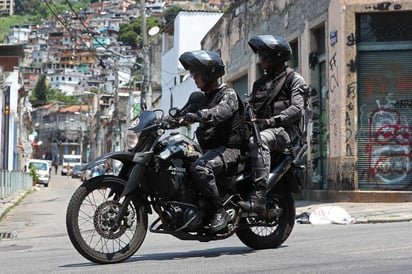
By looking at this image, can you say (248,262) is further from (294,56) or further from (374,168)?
(294,56)

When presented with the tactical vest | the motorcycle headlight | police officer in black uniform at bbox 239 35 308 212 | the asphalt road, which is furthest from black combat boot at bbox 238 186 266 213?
the motorcycle headlight

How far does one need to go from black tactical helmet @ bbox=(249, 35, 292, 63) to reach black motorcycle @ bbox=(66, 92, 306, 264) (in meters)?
1.01

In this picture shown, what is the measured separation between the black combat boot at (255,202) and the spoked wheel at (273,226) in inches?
12.5

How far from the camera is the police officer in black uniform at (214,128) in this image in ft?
24.0

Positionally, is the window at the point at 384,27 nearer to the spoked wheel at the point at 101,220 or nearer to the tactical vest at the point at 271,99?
the tactical vest at the point at 271,99

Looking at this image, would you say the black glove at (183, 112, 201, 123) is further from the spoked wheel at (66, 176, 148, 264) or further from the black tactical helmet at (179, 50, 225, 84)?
the spoked wheel at (66, 176, 148, 264)

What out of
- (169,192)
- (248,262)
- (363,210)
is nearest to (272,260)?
(248,262)

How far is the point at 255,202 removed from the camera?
25.0ft

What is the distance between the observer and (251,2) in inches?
990

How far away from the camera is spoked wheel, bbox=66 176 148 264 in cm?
694

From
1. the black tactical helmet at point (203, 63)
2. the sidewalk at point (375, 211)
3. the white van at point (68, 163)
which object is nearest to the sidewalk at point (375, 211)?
the sidewalk at point (375, 211)

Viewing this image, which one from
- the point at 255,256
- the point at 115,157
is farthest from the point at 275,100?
the point at 115,157

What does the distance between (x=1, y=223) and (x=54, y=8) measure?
62.8 ft

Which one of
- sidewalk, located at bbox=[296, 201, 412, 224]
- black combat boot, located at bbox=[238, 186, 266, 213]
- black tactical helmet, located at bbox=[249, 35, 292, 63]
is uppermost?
black tactical helmet, located at bbox=[249, 35, 292, 63]
